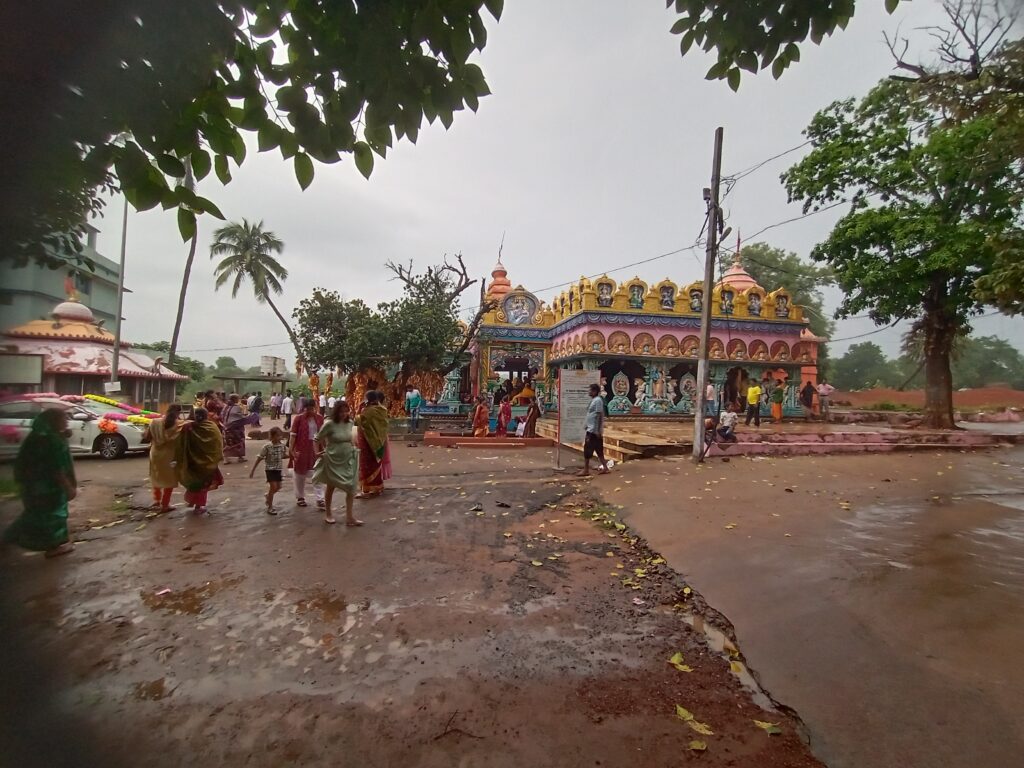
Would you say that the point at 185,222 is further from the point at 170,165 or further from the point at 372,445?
the point at 372,445

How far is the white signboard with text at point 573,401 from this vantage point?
33.9 ft

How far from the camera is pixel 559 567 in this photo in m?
4.74

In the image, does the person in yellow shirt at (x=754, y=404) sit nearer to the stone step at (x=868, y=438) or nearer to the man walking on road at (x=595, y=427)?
the stone step at (x=868, y=438)

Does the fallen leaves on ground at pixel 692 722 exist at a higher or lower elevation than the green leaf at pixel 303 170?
lower

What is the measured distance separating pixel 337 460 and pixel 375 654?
132 inches

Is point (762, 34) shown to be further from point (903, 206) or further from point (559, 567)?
point (903, 206)

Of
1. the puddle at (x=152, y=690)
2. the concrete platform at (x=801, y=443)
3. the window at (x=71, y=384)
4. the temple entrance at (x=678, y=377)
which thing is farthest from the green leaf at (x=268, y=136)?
the window at (x=71, y=384)

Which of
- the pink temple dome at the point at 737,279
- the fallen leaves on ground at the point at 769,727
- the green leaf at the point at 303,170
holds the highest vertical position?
the pink temple dome at the point at 737,279

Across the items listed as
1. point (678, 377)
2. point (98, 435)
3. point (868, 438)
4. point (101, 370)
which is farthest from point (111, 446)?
point (868, 438)

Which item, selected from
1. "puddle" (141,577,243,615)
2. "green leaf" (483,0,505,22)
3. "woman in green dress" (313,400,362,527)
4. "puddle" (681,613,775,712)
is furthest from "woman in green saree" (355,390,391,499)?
"green leaf" (483,0,505,22)

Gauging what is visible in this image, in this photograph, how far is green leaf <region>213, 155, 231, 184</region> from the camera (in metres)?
2.35

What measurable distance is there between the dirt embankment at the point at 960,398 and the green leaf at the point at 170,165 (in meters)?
32.3

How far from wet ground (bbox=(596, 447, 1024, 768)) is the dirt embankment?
24.1m

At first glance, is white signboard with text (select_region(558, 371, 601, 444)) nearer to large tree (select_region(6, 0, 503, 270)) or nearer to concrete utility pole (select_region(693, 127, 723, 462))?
concrete utility pole (select_region(693, 127, 723, 462))
